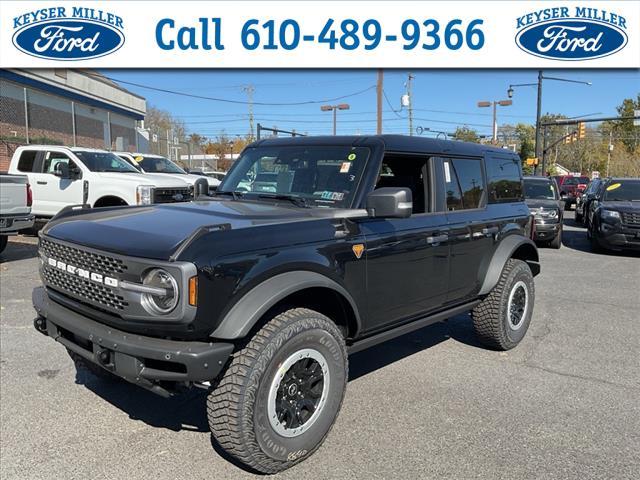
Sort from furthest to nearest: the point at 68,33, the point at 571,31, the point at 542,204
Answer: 1. the point at 68,33
2. the point at 571,31
3. the point at 542,204

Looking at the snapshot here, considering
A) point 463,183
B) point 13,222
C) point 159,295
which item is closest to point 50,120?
point 13,222

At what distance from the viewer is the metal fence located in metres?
21.5

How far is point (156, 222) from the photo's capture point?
310 centimetres

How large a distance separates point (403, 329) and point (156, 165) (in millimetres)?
12441

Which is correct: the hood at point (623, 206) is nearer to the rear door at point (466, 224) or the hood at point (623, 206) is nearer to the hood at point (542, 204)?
the hood at point (542, 204)

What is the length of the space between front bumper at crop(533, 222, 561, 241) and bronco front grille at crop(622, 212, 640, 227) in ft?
4.79

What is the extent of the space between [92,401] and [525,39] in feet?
61.8

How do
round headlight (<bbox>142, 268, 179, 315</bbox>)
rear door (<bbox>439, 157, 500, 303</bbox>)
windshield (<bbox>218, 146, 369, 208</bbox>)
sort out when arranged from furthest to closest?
rear door (<bbox>439, 157, 500, 303</bbox>) < windshield (<bbox>218, 146, 369, 208</bbox>) < round headlight (<bbox>142, 268, 179, 315</bbox>)

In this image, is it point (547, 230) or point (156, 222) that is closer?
point (156, 222)

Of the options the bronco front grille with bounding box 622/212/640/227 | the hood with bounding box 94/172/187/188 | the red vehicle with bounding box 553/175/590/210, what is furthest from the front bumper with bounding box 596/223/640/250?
the red vehicle with bounding box 553/175/590/210

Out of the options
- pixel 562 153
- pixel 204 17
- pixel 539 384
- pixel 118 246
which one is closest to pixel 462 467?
pixel 539 384

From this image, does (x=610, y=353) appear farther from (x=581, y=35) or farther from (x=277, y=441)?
(x=581, y=35)

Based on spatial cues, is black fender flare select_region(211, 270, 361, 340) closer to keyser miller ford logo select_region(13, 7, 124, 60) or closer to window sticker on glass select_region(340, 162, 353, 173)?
window sticker on glass select_region(340, 162, 353, 173)

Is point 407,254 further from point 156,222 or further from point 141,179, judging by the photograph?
point 141,179
